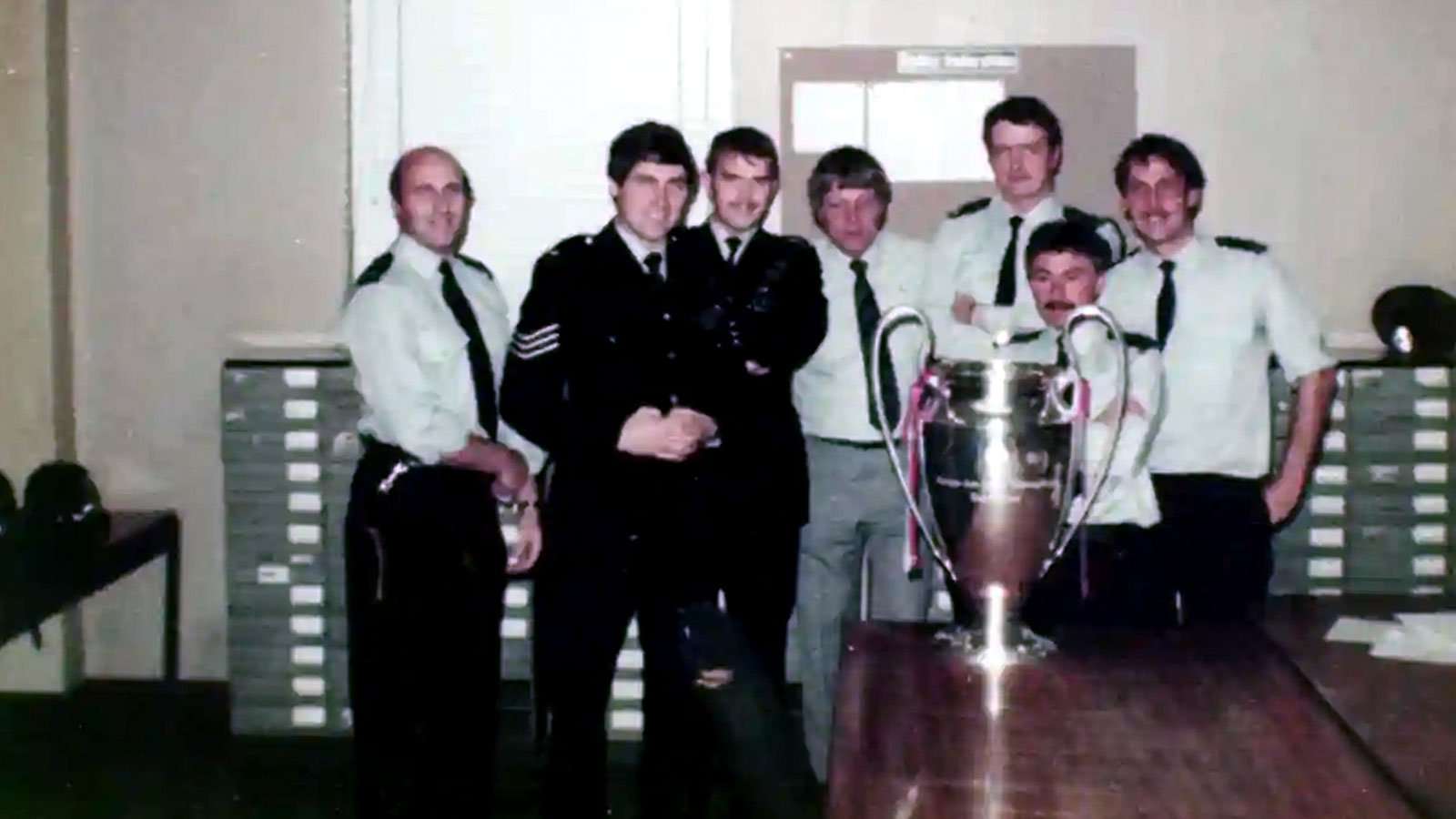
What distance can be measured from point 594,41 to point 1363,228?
6.34 ft

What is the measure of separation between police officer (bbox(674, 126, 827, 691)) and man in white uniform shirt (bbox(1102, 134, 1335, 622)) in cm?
65

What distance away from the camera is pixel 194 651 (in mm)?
3934

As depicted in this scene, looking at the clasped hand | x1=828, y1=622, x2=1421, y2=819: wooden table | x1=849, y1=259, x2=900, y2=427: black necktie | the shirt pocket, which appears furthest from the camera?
x1=849, y1=259, x2=900, y2=427: black necktie

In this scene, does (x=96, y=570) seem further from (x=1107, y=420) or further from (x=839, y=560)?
(x=1107, y=420)

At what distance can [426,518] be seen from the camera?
270 cm

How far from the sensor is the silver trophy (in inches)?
65.1

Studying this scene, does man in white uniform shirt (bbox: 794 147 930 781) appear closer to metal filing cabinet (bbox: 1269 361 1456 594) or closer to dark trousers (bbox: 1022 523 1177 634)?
dark trousers (bbox: 1022 523 1177 634)

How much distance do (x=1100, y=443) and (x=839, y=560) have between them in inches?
30.8

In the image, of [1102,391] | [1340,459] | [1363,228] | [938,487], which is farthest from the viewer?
[1363,228]

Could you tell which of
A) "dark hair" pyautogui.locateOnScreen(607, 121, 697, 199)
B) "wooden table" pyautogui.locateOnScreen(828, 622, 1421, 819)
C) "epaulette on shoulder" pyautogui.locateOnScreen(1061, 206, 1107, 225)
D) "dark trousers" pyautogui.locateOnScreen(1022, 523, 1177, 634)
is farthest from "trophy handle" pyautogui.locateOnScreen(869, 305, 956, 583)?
"epaulette on shoulder" pyautogui.locateOnScreen(1061, 206, 1107, 225)

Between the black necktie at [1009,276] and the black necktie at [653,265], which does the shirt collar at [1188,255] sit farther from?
the black necktie at [653,265]

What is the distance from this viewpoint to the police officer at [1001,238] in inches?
116

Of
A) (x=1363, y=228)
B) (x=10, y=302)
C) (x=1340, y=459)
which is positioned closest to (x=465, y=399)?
(x=10, y=302)

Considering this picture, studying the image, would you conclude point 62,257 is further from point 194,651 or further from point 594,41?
point 594,41
